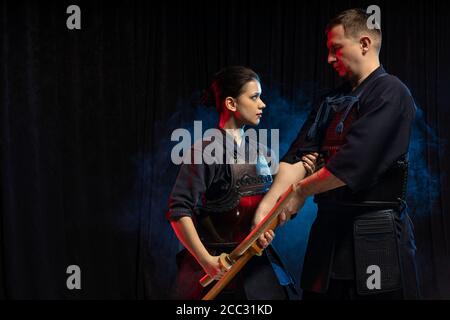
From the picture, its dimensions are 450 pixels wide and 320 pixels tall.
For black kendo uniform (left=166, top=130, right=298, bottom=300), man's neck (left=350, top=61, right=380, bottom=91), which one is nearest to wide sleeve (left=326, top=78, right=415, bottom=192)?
man's neck (left=350, top=61, right=380, bottom=91)

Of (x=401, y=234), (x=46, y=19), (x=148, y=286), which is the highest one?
(x=46, y=19)

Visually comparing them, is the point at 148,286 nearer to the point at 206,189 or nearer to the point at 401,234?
the point at 206,189

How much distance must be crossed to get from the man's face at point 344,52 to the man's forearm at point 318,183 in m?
0.39

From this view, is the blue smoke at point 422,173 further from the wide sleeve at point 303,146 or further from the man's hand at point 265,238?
the man's hand at point 265,238

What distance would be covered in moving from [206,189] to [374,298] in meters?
0.75

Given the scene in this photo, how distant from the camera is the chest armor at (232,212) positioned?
7.48 feet

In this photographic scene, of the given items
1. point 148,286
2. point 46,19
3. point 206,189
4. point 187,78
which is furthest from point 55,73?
point 206,189

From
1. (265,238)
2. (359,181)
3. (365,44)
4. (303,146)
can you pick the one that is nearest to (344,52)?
(365,44)

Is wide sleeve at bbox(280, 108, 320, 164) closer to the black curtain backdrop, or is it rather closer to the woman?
the woman

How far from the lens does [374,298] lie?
1.96 metres

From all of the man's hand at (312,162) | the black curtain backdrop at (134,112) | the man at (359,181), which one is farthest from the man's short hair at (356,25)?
the black curtain backdrop at (134,112)

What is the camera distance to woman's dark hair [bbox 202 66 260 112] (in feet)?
7.97

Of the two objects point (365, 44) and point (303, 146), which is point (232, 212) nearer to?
point (303, 146)

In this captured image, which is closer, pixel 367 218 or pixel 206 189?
pixel 367 218
